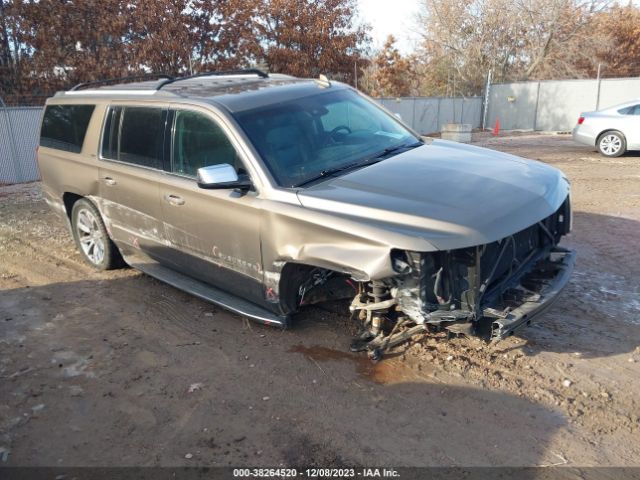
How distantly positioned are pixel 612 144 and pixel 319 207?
481 inches

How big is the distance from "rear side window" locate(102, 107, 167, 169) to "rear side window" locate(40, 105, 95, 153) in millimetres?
534

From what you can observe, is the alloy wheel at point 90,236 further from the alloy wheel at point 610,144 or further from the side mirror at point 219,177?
the alloy wheel at point 610,144

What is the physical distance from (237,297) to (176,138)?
1484 millimetres

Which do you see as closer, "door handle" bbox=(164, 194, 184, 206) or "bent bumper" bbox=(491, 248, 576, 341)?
"bent bumper" bbox=(491, 248, 576, 341)

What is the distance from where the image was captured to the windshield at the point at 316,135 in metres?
3.94

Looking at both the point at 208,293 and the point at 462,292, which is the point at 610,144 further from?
the point at 208,293

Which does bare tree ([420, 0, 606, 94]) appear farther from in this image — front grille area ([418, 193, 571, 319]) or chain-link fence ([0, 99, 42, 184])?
front grille area ([418, 193, 571, 319])

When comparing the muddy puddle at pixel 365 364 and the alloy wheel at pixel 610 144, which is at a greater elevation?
the alloy wheel at pixel 610 144

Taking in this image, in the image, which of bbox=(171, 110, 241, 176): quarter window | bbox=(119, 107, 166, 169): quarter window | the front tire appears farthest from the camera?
the front tire

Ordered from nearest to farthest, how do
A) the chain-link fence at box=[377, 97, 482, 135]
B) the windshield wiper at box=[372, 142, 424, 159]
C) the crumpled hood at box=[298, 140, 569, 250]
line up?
the crumpled hood at box=[298, 140, 569, 250] < the windshield wiper at box=[372, 142, 424, 159] < the chain-link fence at box=[377, 97, 482, 135]

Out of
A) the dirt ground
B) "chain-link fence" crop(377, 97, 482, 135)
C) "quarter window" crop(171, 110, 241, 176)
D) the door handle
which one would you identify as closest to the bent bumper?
the dirt ground

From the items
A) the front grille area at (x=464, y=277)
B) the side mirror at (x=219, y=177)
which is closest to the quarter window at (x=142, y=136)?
the side mirror at (x=219, y=177)

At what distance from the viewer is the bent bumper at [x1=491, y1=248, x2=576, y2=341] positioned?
318 centimetres

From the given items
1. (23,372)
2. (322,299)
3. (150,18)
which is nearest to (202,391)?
(322,299)
